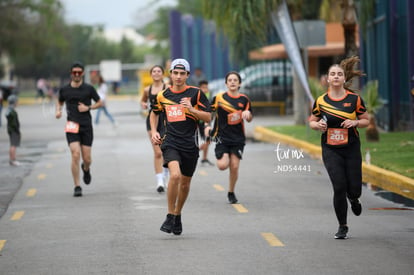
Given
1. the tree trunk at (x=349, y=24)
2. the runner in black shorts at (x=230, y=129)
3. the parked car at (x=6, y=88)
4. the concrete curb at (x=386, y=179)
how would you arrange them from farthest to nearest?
the parked car at (x=6, y=88), the tree trunk at (x=349, y=24), the concrete curb at (x=386, y=179), the runner in black shorts at (x=230, y=129)

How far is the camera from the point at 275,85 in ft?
142

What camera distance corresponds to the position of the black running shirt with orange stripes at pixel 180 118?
1096 centimetres

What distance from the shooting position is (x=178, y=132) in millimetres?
10984

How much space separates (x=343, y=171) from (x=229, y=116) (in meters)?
3.55

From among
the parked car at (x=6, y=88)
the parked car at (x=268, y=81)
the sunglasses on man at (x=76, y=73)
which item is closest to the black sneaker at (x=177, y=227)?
the sunglasses on man at (x=76, y=73)

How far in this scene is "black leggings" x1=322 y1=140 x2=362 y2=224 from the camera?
10609 mm

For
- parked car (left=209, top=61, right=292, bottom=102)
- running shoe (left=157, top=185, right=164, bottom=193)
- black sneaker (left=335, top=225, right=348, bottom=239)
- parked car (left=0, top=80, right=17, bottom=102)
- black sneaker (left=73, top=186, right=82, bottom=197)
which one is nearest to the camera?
black sneaker (left=335, top=225, right=348, bottom=239)

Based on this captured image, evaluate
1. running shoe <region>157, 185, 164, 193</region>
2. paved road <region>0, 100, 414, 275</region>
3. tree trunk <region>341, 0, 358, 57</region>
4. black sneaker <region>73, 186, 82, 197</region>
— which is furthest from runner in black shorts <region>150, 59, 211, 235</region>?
tree trunk <region>341, 0, 358, 57</region>

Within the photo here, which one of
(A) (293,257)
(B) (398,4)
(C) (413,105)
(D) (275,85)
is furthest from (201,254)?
(D) (275,85)

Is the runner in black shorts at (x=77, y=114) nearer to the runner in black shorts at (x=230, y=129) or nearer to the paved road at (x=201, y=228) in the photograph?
the paved road at (x=201, y=228)

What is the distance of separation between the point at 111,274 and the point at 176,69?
282 centimetres

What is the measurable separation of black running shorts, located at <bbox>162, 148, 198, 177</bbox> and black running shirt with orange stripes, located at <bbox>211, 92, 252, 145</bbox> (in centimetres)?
289

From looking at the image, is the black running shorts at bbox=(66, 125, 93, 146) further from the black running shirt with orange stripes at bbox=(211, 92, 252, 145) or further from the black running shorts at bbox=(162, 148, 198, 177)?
the black running shorts at bbox=(162, 148, 198, 177)

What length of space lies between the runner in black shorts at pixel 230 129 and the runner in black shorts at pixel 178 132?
2.84 m
